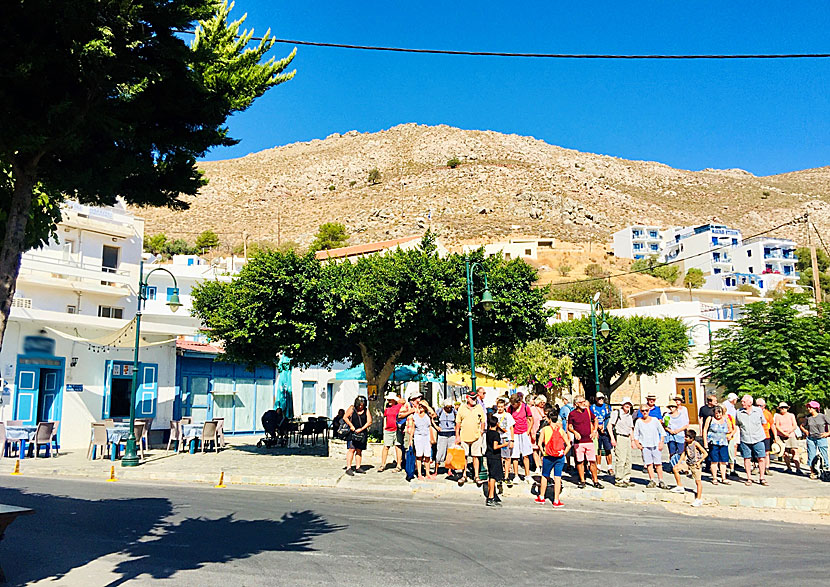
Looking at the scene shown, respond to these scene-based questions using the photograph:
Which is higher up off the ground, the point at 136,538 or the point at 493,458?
the point at 493,458

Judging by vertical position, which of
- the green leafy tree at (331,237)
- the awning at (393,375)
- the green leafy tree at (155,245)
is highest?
the green leafy tree at (331,237)

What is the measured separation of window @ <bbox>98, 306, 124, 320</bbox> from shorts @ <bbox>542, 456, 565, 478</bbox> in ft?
87.9

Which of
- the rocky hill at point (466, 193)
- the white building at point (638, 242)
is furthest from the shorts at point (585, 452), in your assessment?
the white building at point (638, 242)

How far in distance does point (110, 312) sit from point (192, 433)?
15.8 metres

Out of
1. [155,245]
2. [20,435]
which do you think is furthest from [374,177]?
[20,435]

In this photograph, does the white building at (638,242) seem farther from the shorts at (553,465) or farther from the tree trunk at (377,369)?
the shorts at (553,465)

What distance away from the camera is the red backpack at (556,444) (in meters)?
11.7

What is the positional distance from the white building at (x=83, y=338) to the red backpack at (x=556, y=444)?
1603 cm

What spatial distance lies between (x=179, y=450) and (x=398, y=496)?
10048 mm

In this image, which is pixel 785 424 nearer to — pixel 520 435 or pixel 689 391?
pixel 520 435

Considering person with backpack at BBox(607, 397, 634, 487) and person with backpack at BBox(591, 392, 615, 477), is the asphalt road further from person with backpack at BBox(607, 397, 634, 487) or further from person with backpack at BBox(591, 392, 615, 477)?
person with backpack at BBox(591, 392, 615, 477)

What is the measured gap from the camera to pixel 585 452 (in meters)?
13.3

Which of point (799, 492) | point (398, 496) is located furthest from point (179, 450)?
point (799, 492)

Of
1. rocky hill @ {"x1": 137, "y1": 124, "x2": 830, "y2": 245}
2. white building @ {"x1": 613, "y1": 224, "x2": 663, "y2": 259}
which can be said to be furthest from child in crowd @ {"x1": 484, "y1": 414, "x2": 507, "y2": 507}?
white building @ {"x1": 613, "y1": 224, "x2": 663, "y2": 259}
